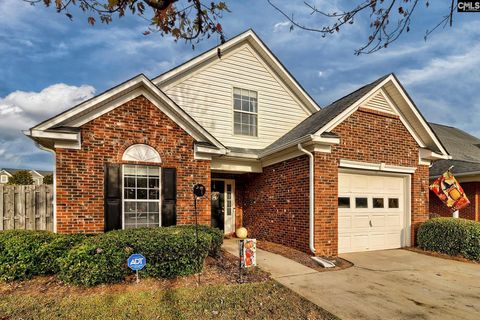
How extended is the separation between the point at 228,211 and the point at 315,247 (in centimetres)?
475

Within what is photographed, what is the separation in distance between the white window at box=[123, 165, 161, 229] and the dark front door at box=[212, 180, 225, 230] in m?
3.82

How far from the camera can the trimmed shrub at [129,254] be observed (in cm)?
601

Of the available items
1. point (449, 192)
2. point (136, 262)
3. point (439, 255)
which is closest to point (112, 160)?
point (136, 262)

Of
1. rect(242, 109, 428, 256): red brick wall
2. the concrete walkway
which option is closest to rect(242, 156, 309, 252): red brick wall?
rect(242, 109, 428, 256): red brick wall

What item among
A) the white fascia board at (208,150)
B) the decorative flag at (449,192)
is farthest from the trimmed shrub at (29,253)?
the decorative flag at (449,192)

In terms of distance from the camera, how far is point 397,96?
10.4m

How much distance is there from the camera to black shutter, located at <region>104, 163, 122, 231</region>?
8.02 m

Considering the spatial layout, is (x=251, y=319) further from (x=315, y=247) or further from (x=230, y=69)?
(x=230, y=69)

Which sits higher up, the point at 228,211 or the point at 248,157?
the point at 248,157

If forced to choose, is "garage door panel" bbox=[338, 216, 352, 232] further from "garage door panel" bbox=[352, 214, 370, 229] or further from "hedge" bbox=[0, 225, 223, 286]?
"hedge" bbox=[0, 225, 223, 286]

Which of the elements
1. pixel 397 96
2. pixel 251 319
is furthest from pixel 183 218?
pixel 397 96

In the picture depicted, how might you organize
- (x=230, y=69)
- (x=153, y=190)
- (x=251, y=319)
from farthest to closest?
(x=230, y=69), (x=153, y=190), (x=251, y=319)

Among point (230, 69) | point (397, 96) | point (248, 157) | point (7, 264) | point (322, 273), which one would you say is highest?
point (230, 69)

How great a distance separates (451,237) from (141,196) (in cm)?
938
